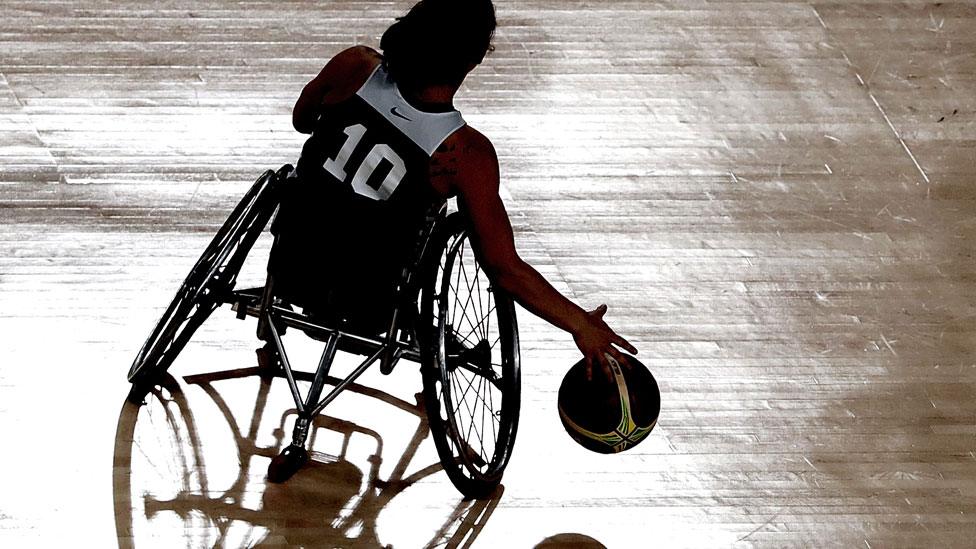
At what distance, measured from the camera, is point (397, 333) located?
2420mm

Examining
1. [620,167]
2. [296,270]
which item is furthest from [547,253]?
[296,270]

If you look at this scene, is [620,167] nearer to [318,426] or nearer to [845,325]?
[845,325]

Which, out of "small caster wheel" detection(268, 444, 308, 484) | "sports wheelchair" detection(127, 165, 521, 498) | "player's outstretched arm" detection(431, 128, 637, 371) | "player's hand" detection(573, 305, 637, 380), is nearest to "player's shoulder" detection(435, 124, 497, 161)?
"player's outstretched arm" detection(431, 128, 637, 371)

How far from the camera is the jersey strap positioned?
2.16 metres

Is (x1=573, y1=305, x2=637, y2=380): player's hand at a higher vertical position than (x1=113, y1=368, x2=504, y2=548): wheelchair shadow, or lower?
higher

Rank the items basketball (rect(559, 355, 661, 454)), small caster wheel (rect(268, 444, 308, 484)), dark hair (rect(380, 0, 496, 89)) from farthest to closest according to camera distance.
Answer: small caster wheel (rect(268, 444, 308, 484)) → basketball (rect(559, 355, 661, 454)) → dark hair (rect(380, 0, 496, 89))

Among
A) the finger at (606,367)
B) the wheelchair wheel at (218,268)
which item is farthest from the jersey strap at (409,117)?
the finger at (606,367)

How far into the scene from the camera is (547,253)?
10.3 feet

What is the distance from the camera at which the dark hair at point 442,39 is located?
210cm

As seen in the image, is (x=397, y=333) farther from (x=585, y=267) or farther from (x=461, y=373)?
(x=585, y=267)

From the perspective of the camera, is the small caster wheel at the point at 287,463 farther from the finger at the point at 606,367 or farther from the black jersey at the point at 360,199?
the finger at the point at 606,367

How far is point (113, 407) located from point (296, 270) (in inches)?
24.7

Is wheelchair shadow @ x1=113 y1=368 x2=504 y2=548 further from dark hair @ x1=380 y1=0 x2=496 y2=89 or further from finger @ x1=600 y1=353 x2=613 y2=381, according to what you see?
dark hair @ x1=380 y1=0 x2=496 y2=89

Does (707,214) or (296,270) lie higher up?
(296,270)
